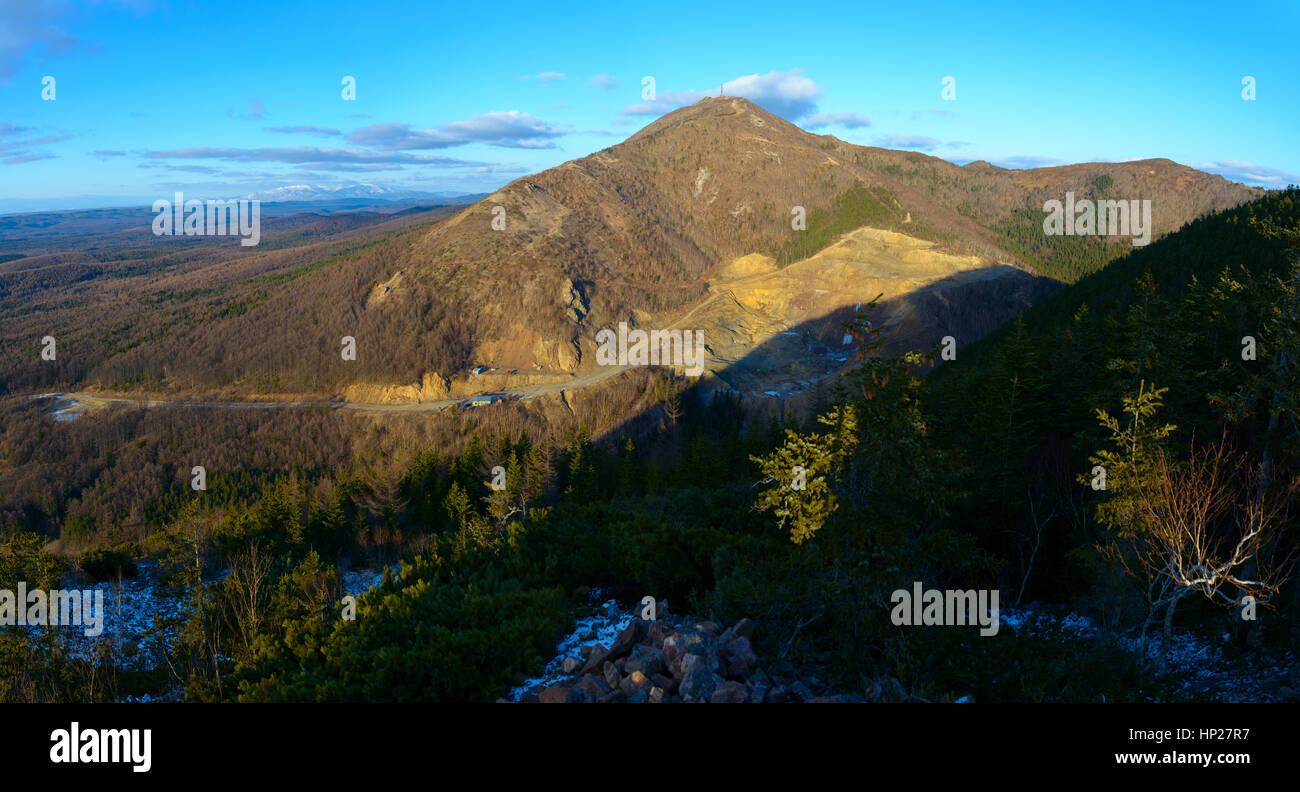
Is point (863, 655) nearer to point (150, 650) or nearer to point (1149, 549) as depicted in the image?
point (1149, 549)

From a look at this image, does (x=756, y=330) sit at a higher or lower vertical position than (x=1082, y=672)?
higher

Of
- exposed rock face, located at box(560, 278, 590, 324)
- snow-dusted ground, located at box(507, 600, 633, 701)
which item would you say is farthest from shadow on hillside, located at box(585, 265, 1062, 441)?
snow-dusted ground, located at box(507, 600, 633, 701)

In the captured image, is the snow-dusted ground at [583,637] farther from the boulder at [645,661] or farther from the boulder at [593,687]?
the boulder at [593,687]

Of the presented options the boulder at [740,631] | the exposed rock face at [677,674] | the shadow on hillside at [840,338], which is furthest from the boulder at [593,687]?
the shadow on hillside at [840,338]

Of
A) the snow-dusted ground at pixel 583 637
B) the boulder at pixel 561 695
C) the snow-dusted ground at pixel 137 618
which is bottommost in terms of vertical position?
the snow-dusted ground at pixel 137 618
